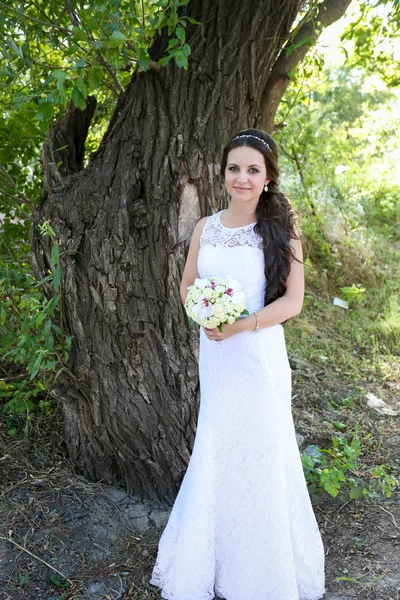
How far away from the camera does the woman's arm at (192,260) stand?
115 inches

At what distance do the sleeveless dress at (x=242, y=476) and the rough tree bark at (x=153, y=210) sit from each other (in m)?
0.39

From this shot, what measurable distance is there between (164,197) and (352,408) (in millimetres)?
2482

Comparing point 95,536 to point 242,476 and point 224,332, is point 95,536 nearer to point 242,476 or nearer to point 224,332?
point 242,476

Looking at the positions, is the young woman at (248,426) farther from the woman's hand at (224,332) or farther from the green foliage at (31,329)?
the green foliage at (31,329)

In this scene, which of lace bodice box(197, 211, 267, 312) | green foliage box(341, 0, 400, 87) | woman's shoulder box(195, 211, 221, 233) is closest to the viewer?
lace bodice box(197, 211, 267, 312)

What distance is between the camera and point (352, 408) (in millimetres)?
4648

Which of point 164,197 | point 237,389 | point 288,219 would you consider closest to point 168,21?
point 164,197

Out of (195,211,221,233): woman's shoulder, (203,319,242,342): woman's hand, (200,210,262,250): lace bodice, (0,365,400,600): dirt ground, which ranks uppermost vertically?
(195,211,221,233): woman's shoulder

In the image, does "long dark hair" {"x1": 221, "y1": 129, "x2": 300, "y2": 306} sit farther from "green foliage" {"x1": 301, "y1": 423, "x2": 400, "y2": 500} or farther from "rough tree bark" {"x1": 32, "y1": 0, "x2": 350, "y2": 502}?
"green foliage" {"x1": 301, "y1": 423, "x2": 400, "y2": 500}

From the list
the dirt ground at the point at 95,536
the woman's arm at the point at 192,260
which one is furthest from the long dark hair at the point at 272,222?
the dirt ground at the point at 95,536

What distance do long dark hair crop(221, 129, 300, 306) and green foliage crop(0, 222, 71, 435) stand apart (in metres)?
1.01

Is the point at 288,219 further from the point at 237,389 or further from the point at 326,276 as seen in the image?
the point at 326,276

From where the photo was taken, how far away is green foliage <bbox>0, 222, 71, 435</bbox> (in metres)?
2.95

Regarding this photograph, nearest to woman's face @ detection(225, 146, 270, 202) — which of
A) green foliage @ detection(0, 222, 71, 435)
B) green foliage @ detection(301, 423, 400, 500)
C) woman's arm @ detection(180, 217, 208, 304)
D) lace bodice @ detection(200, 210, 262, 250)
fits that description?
lace bodice @ detection(200, 210, 262, 250)
